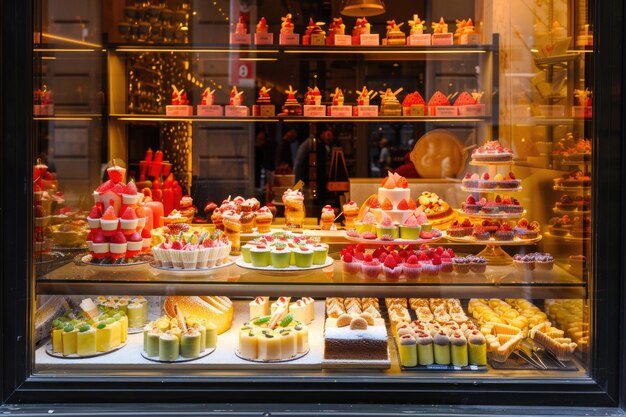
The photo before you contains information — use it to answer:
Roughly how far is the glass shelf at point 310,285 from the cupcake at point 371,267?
0.05 metres

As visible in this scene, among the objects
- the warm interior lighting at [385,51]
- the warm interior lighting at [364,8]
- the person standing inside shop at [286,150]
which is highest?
the warm interior lighting at [364,8]

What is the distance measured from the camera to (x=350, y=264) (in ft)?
9.65

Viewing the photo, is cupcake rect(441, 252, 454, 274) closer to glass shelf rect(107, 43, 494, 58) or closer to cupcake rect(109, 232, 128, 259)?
cupcake rect(109, 232, 128, 259)

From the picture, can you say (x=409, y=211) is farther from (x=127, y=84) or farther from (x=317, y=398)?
(x=127, y=84)

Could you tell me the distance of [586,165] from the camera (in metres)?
2.66

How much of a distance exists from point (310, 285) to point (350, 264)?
9.8 inches

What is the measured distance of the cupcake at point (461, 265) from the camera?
9.52ft

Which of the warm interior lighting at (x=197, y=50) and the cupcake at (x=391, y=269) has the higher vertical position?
the warm interior lighting at (x=197, y=50)

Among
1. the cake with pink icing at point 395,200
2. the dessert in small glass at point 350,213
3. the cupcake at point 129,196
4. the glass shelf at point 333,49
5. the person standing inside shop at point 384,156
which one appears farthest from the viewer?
the person standing inside shop at point 384,156

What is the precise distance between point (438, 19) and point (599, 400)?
3314 mm

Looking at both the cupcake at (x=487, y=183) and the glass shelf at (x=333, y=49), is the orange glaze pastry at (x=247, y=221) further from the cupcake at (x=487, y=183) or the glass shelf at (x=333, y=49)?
the glass shelf at (x=333, y=49)

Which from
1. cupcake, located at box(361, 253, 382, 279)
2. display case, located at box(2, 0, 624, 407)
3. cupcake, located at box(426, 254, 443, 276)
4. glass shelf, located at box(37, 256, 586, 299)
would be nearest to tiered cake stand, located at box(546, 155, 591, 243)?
display case, located at box(2, 0, 624, 407)

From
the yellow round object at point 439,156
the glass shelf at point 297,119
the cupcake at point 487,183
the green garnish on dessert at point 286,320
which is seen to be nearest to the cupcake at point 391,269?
the green garnish on dessert at point 286,320

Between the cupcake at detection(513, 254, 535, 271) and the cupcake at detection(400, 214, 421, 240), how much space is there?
436 millimetres
